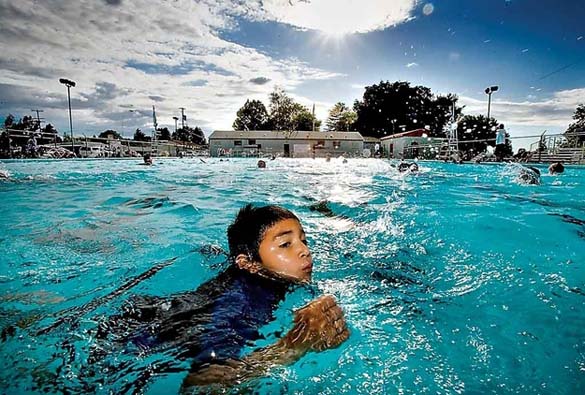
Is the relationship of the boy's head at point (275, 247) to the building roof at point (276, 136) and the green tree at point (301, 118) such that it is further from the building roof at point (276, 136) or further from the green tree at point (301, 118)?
the green tree at point (301, 118)

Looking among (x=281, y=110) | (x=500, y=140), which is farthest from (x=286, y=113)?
(x=500, y=140)

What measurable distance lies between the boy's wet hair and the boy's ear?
1.0 inches

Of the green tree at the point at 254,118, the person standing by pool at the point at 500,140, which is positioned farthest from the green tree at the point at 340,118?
the person standing by pool at the point at 500,140

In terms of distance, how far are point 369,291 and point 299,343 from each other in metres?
1.21

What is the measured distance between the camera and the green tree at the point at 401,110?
66062 millimetres

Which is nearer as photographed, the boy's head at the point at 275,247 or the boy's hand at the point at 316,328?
the boy's hand at the point at 316,328

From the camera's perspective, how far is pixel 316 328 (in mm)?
1655

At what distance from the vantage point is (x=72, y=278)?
3.00 m

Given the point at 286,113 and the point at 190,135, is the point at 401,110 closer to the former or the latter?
the point at 286,113

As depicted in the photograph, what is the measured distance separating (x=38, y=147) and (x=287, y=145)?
3318 cm

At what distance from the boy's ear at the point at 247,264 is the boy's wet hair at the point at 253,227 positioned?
26mm

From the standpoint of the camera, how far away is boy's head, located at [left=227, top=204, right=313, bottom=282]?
218 centimetres

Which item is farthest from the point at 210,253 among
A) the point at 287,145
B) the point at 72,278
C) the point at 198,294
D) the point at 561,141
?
the point at 287,145

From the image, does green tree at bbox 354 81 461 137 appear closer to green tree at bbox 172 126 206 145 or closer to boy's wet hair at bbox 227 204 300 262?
green tree at bbox 172 126 206 145
